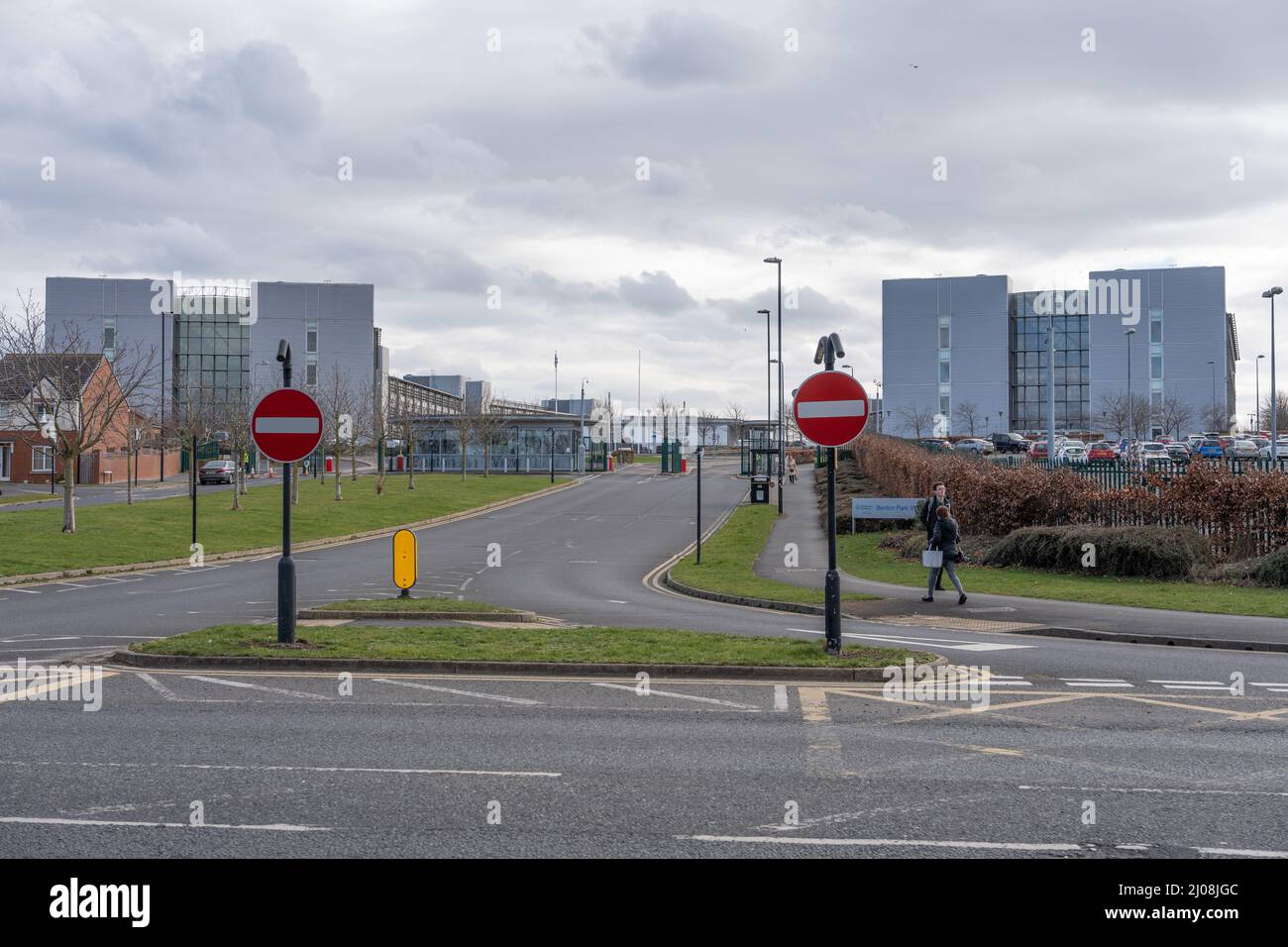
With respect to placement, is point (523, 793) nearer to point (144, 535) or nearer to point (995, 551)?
point (995, 551)

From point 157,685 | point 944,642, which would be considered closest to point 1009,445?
point 944,642

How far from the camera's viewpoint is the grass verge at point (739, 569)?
2122 centimetres

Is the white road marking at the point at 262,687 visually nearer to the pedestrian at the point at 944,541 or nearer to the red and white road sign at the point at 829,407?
the red and white road sign at the point at 829,407

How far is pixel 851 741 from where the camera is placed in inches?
336

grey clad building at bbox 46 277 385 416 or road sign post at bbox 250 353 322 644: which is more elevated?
grey clad building at bbox 46 277 385 416

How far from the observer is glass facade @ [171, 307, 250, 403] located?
9512cm

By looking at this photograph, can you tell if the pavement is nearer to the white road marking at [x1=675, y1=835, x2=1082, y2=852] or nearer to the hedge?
the hedge

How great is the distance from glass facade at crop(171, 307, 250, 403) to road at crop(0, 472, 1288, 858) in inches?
3402

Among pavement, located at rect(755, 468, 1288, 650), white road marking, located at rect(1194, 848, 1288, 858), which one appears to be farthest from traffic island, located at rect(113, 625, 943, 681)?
white road marking, located at rect(1194, 848, 1288, 858)

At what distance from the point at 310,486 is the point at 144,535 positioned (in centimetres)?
2887

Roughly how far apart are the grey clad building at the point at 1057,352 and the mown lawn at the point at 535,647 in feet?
280

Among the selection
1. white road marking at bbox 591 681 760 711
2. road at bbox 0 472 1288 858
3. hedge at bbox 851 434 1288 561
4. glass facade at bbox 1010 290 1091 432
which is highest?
glass facade at bbox 1010 290 1091 432
